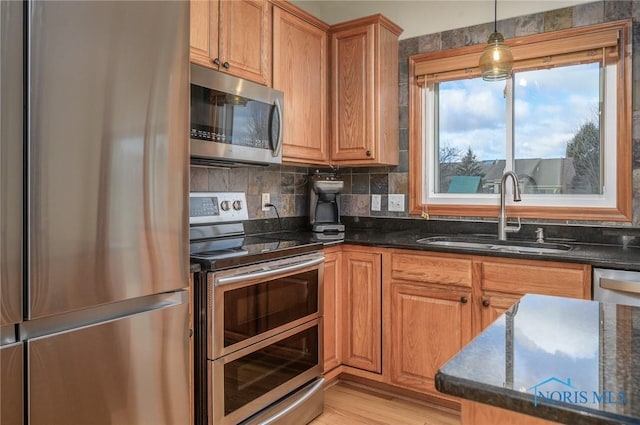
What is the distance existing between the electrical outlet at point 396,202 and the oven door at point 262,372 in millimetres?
1083

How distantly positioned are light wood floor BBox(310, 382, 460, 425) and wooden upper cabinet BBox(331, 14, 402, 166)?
1.41 m

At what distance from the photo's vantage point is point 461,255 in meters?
2.26

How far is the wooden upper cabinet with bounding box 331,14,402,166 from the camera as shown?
2828mm

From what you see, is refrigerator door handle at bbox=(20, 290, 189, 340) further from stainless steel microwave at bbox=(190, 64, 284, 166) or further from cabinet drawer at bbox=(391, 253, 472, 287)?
cabinet drawer at bbox=(391, 253, 472, 287)

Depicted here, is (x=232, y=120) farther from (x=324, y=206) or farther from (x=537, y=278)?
(x=537, y=278)

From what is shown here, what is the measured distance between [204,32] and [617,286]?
6.92 ft

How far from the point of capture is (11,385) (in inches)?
43.4

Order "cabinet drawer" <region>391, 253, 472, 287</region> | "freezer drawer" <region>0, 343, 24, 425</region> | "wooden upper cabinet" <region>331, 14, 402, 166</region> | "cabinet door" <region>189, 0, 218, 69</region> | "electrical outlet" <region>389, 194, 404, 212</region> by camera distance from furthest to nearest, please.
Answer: "electrical outlet" <region>389, 194, 404, 212</region>
"wooden upper cabinet" <region>331, 14, 402, 166</region>
"cabinet drawer" <region>391, 253, 472, 287</region>
"cabinet door" <region>189, 0, 218, 69</region>
"freezer drawer" <region>0, 343, 24, 425</region>

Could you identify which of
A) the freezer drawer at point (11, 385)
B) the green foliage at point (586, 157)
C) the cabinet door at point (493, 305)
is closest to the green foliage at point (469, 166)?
A: the green foliage at point (586, 157)

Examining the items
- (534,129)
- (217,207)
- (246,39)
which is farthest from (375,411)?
(246,39)

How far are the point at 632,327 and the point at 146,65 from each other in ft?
4.60

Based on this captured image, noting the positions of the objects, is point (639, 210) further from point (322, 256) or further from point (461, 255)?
point (322, 256)

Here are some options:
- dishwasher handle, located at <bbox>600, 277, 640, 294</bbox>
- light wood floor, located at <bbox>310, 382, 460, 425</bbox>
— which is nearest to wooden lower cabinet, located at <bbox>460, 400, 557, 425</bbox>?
dishwasher handle, located at <bbox>600, 277, 640, 294</bbox>

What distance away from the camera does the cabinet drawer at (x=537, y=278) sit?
6.49 feet
